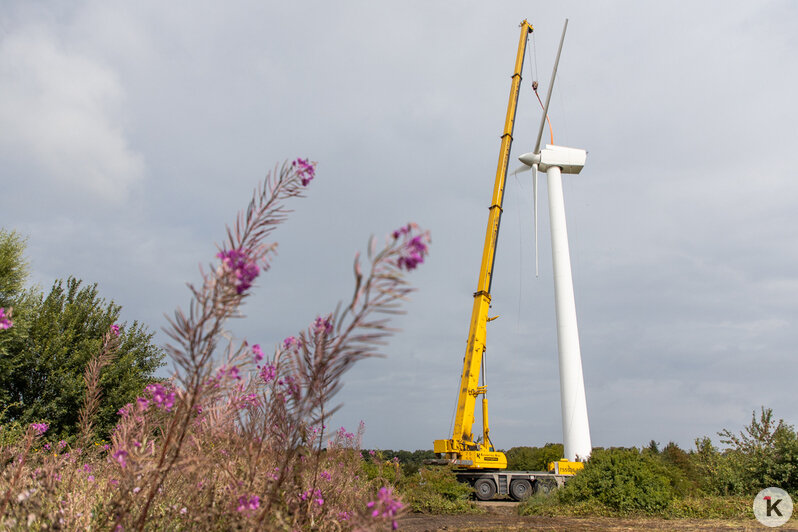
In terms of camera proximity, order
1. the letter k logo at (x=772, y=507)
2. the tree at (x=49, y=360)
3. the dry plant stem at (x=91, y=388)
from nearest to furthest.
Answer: the dry plant stem at (x=91, y=388)
the letter k logo at (x=772, y=507)
the tree at (x=49, y=360)

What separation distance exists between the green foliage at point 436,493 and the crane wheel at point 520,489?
3.83 m

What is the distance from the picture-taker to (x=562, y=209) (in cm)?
2362

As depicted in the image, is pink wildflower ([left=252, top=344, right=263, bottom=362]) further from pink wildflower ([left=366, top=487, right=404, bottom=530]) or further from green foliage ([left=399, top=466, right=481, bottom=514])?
green foliage ([left=399, top=466, right=481, bottom=514])

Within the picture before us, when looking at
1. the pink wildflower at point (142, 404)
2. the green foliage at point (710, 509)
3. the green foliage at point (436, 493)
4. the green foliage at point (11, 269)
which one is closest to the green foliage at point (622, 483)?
the green foliage at point (710, 509)

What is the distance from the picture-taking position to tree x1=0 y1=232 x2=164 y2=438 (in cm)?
1778

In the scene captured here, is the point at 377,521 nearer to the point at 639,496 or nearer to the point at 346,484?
the point at 346,484

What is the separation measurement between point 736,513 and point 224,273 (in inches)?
609

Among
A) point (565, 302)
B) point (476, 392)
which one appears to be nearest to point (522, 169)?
point (565, 302)

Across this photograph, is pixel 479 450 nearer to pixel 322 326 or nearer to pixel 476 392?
pixel 476 392

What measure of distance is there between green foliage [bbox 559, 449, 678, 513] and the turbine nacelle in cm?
1525

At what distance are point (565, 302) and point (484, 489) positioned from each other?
863cm

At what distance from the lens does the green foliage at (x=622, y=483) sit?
12820 mm

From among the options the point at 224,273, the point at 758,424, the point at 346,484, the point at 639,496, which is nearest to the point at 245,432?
the point at 224,273

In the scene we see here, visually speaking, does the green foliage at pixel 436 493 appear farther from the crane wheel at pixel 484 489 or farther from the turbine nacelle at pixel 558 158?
the turbine nacelle at pixel 558 158
